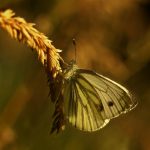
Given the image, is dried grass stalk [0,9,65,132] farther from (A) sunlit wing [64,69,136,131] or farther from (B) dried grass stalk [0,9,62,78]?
(A) sunlit wing [64,69,136,131]

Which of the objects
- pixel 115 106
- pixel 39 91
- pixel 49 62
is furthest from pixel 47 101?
pixel 49 62

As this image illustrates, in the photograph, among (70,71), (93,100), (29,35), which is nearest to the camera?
(29,35)

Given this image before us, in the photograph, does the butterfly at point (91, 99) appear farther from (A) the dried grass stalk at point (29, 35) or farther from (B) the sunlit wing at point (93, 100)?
(A) the dried grass stalk at point (29, 35)

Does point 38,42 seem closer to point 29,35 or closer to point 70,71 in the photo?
point 29,35

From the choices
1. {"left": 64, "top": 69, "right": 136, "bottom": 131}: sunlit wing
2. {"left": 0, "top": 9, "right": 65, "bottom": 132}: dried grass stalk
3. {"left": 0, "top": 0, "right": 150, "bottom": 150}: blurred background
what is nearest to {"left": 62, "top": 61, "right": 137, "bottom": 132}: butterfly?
{"left": 64, "top": 69, "right": 136, "bottom": 131}: sunlit wing

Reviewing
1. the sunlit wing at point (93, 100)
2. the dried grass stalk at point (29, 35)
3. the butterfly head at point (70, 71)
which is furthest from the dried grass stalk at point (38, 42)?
the sunlit wing at point (93, 100)

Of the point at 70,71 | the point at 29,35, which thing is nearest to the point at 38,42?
the point at 29,35

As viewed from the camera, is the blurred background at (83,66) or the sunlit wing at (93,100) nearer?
the sunlit wing at (93,100)
